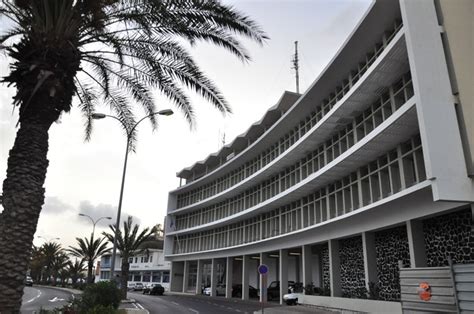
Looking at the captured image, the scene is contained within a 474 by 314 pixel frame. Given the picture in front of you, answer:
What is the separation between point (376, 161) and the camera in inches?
846

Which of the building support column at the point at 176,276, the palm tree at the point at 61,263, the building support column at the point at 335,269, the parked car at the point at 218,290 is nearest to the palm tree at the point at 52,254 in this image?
the palm tree at the point at 61,263

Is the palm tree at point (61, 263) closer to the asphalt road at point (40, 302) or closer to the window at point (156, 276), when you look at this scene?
the window at point (156, 276)

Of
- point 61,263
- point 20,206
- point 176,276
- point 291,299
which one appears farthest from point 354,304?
point 61,263

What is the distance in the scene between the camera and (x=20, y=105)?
9992mm

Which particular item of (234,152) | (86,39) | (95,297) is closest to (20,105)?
(86,39)

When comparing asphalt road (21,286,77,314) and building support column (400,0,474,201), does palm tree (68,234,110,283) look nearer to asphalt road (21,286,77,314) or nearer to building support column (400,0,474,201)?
asphalt road (21,286,77,314)

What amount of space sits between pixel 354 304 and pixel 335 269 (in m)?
4.60

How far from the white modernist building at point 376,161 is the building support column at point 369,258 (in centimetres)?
6

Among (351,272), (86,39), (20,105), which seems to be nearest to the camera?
(20,105)

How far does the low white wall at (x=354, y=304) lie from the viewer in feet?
58.5

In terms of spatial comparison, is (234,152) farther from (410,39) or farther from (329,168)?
(410,39)

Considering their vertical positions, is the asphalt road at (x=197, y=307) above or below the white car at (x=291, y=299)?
below

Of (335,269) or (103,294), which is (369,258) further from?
(103,294)

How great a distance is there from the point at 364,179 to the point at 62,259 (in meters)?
67.7
